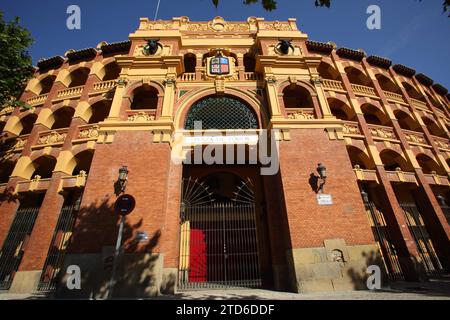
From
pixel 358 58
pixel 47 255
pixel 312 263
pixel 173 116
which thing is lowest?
pixel 312 263

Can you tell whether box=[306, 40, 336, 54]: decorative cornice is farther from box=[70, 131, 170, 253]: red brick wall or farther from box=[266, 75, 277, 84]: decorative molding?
box=[70, 131, 170, 253]: red brick wall

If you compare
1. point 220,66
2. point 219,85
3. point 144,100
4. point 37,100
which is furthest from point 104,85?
point 219,85

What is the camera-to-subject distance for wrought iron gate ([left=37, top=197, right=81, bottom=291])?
984 cm

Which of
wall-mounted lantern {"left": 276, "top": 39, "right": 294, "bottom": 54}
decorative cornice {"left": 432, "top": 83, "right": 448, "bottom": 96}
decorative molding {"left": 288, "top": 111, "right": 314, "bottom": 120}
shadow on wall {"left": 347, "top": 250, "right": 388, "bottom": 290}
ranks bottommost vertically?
shadow on wall {"left": 347, "top": 250, "right": 388, "bottom": 290}

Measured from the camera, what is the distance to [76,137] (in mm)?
12406

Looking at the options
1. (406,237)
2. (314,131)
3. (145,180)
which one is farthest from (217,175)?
(406,237)

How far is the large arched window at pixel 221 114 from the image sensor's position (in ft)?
36.4

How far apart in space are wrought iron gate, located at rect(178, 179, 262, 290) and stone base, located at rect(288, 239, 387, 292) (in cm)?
274

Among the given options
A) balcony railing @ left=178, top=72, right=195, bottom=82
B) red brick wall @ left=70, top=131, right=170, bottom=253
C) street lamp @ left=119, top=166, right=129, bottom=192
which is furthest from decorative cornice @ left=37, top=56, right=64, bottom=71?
street lamp @ left=119, top=166, right=129, bottom=192

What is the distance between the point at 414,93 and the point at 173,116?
19.6 m

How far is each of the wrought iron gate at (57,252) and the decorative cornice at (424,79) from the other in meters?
26.3

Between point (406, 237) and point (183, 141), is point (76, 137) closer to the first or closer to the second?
point (183, 141)

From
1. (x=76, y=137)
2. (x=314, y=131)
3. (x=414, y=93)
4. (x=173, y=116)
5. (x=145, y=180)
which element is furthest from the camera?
(x=414, y=93)

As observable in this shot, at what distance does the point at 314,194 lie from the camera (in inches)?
330
